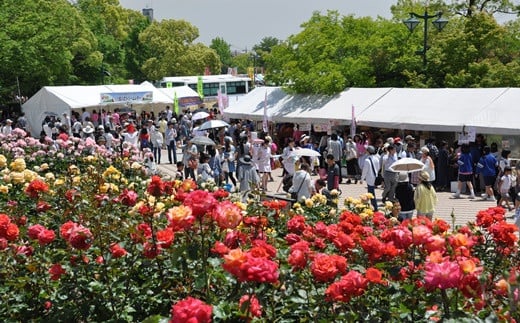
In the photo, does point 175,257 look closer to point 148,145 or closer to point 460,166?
point 460,166

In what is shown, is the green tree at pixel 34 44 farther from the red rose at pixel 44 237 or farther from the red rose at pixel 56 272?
the red rose at pixel 56 272

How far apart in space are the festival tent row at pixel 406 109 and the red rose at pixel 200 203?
1185cm

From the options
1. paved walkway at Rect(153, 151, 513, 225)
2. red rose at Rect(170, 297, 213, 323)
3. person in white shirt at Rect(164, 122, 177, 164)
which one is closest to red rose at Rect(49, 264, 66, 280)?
red rose at Rect(170, 297, 213, 323)

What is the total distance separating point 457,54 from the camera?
21.0 metres

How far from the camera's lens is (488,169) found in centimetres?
1292

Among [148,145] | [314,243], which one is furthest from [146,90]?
[314,243]

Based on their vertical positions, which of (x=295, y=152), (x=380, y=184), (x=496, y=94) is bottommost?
(x=380, y=184)

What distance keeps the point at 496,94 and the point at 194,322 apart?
Result: 14.2 meters

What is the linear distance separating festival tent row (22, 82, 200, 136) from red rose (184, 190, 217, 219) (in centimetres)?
2293

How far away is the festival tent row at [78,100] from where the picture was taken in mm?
25250

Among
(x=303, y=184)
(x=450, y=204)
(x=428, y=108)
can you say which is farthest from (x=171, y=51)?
(x=303, y=184)

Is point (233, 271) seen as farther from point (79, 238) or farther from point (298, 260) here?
point (79, 238)

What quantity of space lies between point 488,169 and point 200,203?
11.1 m

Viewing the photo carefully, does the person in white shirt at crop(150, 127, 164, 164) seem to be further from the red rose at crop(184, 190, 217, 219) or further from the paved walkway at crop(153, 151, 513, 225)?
the red rose at crop(184, 190, 217, 219)
